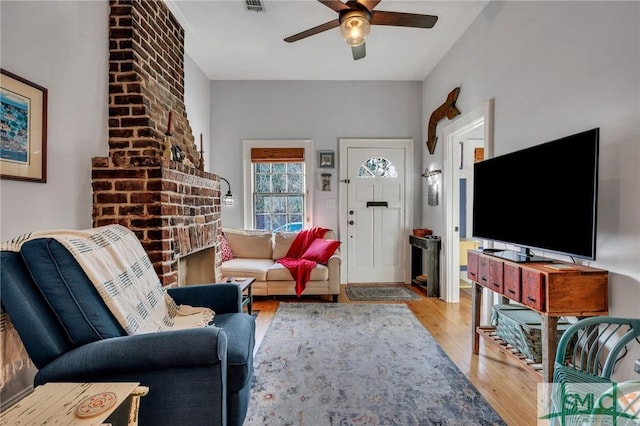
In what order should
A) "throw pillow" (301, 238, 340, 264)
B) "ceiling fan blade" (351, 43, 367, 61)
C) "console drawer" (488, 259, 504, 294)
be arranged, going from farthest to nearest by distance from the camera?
1. "throw pillow" (301, 238, 340, 264)
2. "ceiling fan blade" (351, 43, 367, 61)
3. "console drawer" (488, 259, 504, 294)

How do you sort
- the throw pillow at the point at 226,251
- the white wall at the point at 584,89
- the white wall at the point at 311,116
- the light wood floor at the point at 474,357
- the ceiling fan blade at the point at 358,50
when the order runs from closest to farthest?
the white wall at the point at 584,89, the light wood floor at the point at 474,357, the ceiling fan blade at the point at 358,50, the throw pillow at the point at 226,251, the white wall at the point at 311,116

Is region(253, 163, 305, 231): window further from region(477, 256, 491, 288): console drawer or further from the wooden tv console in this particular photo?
the wooden tv console

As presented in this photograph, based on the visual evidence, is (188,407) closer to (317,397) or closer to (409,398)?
(317,397)

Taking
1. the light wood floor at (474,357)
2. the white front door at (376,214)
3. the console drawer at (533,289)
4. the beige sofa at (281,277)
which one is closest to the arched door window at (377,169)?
the white front door at (376,214)

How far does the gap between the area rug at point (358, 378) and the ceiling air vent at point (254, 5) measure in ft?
9.49

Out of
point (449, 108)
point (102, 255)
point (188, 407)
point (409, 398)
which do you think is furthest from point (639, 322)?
point (449, 108)

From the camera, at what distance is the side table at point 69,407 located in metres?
0.89

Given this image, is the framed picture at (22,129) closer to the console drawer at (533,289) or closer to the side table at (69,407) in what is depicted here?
the side table at (69,407)

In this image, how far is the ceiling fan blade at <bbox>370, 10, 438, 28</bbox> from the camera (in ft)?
7.45

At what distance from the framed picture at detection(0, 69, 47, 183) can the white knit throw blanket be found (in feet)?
1.42

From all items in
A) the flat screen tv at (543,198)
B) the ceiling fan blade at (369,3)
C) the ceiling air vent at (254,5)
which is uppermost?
the ceiling air vent at (254,5)

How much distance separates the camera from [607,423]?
1135mm

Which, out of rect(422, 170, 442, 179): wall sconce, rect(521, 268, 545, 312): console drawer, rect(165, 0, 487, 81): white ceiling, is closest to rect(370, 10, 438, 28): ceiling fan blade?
rect(165, 0, 487, 81): white ceiling

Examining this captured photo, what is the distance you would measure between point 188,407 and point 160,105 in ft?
7.45
